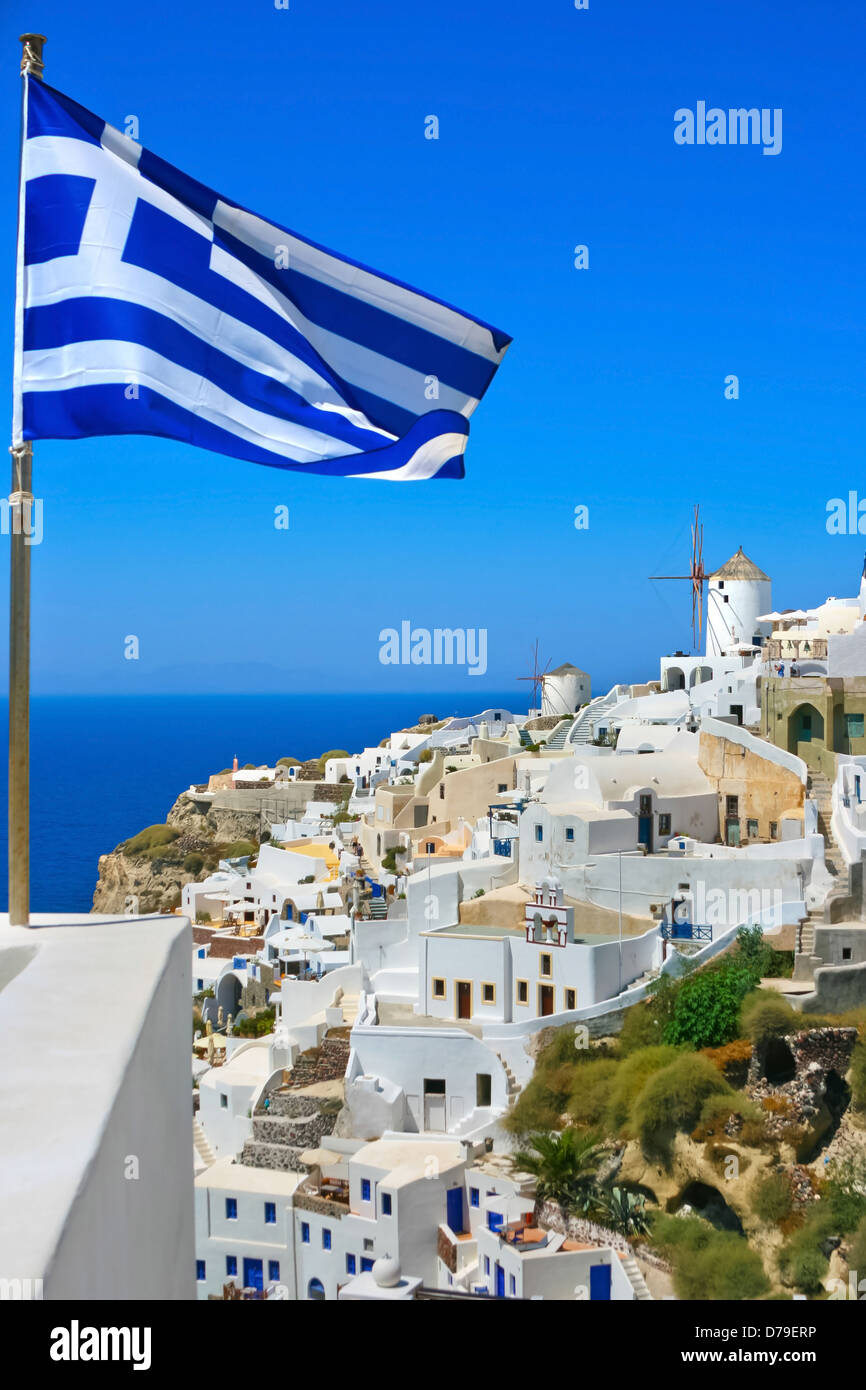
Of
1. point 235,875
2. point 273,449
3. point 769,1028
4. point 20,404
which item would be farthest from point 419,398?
point 235,875

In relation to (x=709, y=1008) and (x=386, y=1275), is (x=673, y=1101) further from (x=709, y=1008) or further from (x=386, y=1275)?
(x=386, y=1275)

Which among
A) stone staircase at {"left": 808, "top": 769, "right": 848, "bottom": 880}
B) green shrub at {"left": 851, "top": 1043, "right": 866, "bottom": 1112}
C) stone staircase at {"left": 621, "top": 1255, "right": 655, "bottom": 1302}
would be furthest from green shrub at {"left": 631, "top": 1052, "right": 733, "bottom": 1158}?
stone staircase at {"left": 808, "top": 769, "right": 848, "bottom": 880}

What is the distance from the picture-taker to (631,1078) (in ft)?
51.0

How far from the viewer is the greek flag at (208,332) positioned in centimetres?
420

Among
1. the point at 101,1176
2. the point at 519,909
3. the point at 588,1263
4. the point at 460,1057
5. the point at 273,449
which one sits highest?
the point at 273,449

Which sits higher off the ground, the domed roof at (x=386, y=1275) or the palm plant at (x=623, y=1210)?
the domed roof at (x=386, y=1275)

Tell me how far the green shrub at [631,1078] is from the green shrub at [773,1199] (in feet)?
6.37

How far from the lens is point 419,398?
497 centimetres

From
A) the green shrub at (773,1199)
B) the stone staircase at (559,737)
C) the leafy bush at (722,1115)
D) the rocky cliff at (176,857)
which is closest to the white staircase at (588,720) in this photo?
the stone staircase at (559,737)

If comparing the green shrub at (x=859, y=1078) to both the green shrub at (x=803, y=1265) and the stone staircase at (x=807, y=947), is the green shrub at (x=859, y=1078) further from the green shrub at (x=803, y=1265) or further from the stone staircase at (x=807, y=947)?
the green shrub at (x=803, y=1265)

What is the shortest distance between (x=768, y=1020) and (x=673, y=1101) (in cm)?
164

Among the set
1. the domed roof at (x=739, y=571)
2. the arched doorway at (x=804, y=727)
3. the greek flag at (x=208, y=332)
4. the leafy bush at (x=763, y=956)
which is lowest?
the leafy bush at (x=763, y=956)
